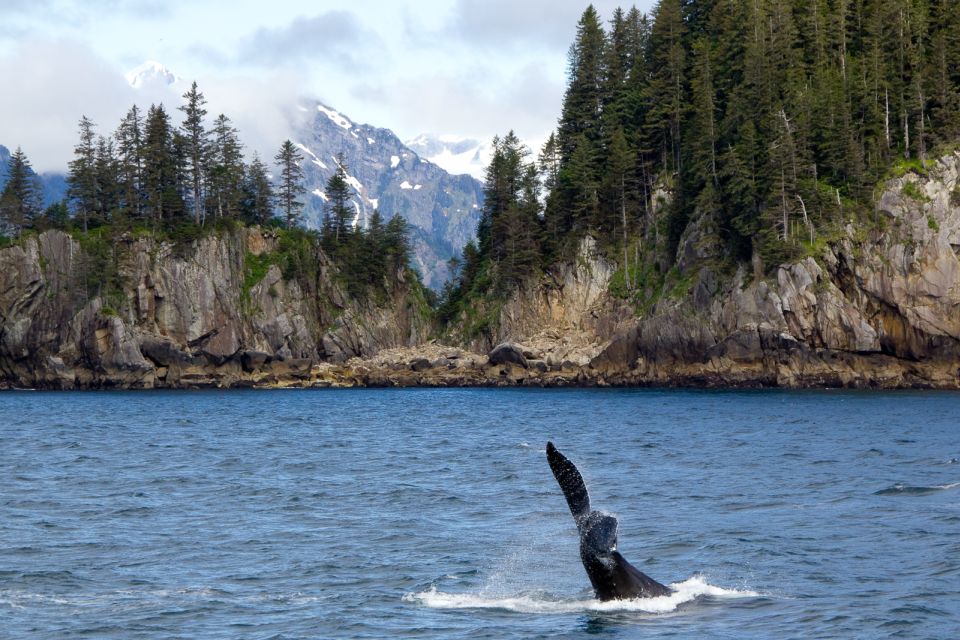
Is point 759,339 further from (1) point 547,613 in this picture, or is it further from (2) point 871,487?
(1) point 547,613

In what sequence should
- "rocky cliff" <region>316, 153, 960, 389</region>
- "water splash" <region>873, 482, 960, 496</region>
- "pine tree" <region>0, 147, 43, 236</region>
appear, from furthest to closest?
"pine tree" <region>0, 147, 43, 236</region>
"rocky cliff" <region>316, 153, 960, 389</region>
"water splash" <region>873, 482, 960, 496</region>

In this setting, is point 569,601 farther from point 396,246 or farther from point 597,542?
point 396,246

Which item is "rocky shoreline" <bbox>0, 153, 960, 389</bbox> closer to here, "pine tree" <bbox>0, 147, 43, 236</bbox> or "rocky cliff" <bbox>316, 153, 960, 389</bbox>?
"rocky cliff" <bbox>316, 153, 960, 389</bbox>

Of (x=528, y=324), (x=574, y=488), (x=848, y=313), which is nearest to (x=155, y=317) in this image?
(x=528, y=324)

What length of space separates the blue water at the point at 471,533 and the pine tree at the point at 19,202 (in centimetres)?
6913

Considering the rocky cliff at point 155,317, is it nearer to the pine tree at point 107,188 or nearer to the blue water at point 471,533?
the pine tree at point 107,188

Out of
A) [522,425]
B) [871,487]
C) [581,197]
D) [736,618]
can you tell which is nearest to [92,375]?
[581,197]

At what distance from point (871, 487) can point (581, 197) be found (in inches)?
3529

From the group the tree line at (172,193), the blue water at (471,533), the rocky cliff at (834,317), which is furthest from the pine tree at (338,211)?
the blue water at (471,533)

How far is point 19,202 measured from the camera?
118m

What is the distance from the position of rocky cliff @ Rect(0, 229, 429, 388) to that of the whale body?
97.1 meters

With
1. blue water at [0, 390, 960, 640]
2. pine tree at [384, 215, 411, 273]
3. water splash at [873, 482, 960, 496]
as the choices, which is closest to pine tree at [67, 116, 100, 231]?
pine tree at [384, 215, 411, 273]

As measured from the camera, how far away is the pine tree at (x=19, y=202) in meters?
117

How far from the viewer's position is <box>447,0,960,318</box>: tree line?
9281 cm
